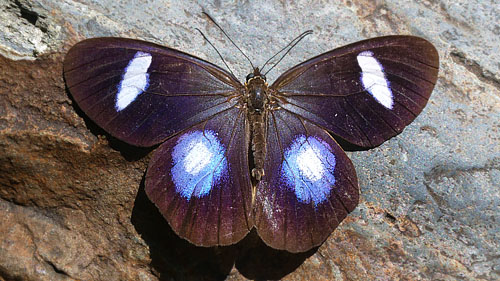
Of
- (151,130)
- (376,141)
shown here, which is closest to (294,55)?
(376,141)

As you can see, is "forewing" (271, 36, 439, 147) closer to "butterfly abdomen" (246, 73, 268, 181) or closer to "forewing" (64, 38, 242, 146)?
"butterfly abdomen" (246, 73, 268, 181)

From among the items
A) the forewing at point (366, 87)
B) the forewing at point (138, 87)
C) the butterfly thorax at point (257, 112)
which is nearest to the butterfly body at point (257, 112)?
the butterfly thorax at point (257, 112)

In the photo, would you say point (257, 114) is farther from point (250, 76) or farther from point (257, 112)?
point (250, 76)

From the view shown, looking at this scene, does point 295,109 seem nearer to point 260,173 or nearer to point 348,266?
point 260,173

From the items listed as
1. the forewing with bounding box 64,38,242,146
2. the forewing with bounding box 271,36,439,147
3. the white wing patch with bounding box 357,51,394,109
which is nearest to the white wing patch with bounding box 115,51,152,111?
the forewing with bounding box 64,38,242,146

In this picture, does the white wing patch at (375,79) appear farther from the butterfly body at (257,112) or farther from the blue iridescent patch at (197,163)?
the blue iridescent patch at (197,163)

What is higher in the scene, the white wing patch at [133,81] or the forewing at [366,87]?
the forewing at [366,87]
